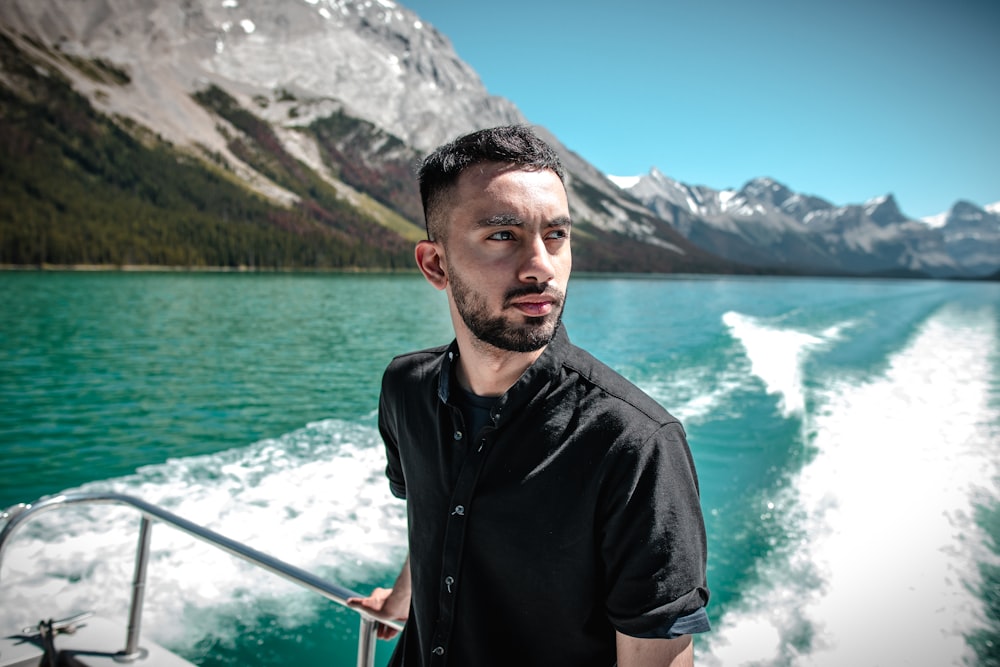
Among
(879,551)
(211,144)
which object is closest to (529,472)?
(879,551)

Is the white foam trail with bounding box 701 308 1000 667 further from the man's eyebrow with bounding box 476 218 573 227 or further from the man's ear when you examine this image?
the man's eyebrow with bounding box 476 218 573 227

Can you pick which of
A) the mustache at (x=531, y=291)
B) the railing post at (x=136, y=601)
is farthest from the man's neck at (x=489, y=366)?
the railing post at (x=136, y=601)

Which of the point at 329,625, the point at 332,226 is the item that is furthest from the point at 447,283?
the point at 332,226

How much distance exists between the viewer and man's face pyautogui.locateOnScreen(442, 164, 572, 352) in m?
1.34

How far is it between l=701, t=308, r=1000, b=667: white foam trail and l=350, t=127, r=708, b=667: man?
3.54m

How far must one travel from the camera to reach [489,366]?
4.67 feet

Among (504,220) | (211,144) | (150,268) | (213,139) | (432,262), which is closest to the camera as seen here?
(504,220)

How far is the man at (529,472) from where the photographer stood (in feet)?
3.70

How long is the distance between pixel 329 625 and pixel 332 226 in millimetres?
140404

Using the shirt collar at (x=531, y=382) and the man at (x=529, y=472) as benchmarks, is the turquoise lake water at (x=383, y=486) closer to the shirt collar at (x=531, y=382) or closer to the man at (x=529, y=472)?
the man at (x=529, y=472)

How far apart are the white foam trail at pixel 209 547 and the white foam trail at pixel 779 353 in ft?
25.5

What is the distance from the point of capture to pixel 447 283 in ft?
5.24

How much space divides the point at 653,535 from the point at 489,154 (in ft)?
2.95

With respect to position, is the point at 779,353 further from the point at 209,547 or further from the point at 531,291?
the point at 531,291
